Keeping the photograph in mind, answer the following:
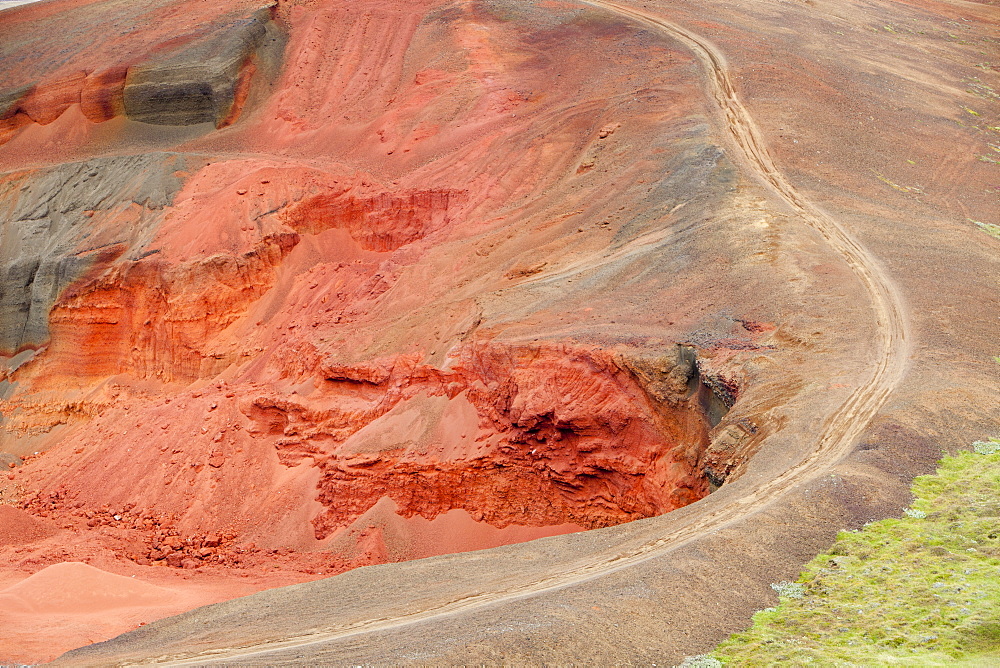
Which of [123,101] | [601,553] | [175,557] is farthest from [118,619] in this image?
[123,101]

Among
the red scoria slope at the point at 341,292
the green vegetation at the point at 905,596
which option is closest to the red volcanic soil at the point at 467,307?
the red scoria slope at the point at 341,292

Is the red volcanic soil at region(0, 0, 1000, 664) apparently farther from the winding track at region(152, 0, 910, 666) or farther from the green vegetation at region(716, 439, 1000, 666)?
the green vegetation at region(716, 439, 1000, 666)

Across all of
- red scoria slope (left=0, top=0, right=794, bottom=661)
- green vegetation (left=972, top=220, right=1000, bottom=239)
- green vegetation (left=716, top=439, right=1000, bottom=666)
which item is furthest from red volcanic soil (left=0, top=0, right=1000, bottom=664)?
green vegetation (left=716, top=439, right=1000, bottom=666)

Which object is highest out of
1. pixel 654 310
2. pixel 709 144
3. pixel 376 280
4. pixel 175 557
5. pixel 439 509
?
pixel 709 144

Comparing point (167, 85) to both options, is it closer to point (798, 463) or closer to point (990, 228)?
point (990, 228)

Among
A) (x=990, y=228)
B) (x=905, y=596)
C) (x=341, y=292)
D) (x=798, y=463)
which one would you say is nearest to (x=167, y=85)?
(x=341, y=292)

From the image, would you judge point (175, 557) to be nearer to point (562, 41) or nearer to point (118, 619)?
point (118, 619)
